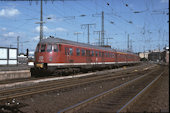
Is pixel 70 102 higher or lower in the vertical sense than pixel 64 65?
lower

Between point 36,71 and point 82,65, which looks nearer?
point 36,71

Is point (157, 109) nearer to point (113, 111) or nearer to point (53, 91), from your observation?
point (113, 111)

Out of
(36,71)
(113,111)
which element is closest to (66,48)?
(36,71)

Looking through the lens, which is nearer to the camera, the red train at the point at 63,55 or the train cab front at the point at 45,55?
the train cab front at the point at 45,55

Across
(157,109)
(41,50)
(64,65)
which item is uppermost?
(41,50)

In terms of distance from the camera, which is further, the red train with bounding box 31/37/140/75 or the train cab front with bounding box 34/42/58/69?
the red train with bounding box 31/37/140/75

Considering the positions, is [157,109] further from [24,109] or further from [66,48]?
[66,48]

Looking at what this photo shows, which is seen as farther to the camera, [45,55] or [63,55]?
[63,55]

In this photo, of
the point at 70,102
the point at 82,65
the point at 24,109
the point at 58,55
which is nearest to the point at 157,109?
the point at 70,102

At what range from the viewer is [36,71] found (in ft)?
58.9

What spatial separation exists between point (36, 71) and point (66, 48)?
362 cm

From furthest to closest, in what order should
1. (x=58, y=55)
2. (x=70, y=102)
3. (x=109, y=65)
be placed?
1. (x=109, y=65)
2. (x=58, y=55)
3. (x=70, y=102)

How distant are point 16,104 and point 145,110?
16.3 ft

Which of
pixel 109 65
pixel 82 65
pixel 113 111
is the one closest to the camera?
pixel 113 111
